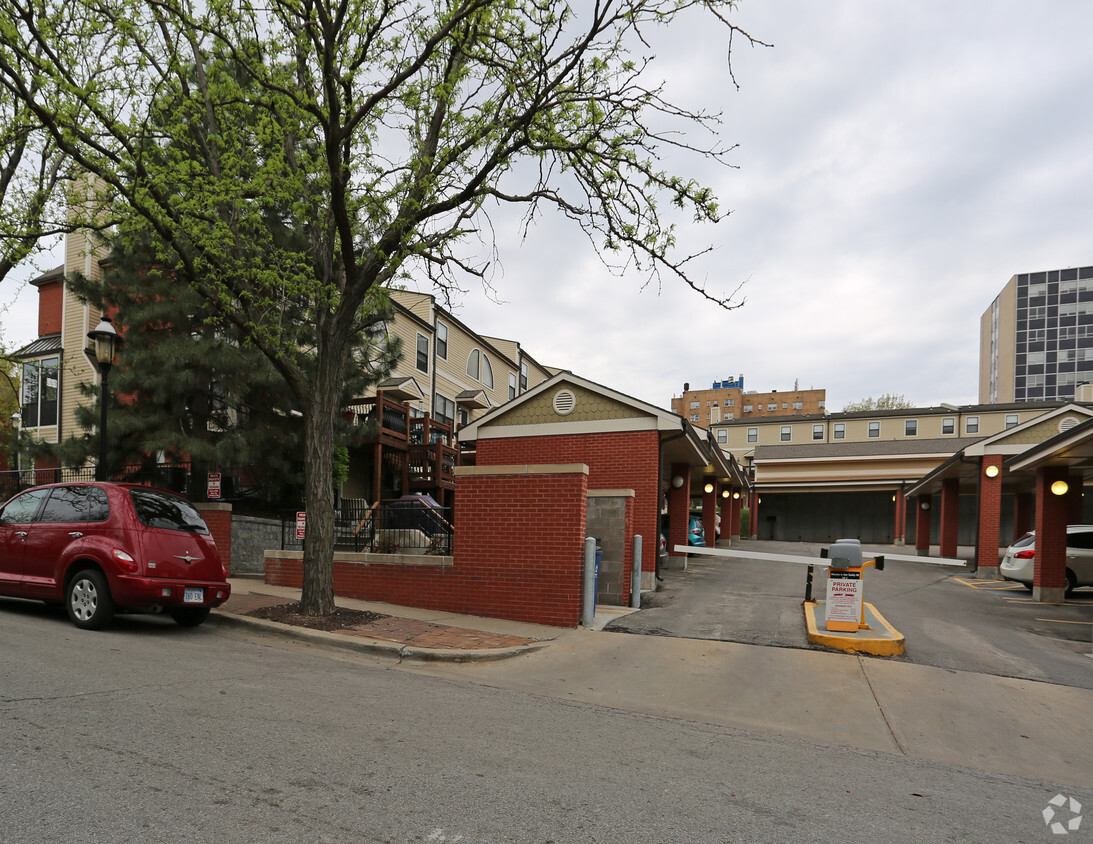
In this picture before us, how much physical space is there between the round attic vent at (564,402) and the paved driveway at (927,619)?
4.69m

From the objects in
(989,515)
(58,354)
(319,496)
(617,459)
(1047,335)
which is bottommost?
(989,515)

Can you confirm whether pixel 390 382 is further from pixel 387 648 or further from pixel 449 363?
pixel 387 648

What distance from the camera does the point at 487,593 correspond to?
10266mm

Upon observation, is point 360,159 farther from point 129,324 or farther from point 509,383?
point 509,383

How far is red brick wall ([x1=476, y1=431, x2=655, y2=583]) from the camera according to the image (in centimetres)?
1530

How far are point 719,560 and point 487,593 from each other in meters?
15.0

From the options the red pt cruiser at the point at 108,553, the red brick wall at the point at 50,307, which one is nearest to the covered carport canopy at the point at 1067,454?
the red pt cruiser at the point at 108,553

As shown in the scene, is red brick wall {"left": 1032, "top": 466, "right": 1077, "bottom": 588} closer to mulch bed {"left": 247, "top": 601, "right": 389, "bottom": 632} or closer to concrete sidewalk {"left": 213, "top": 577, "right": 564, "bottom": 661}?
concrete sidewalk {"left": 213, "top": 577, "right": 564, "bottom": 661}

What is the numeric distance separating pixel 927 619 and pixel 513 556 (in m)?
7.51

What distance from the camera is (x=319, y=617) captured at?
30.9ft

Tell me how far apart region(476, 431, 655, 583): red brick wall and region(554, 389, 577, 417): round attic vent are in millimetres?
617

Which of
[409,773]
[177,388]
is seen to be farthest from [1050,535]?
[177,388]

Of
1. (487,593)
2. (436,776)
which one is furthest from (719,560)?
(436,776)

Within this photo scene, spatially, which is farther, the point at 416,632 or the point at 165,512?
the point at 416,632
